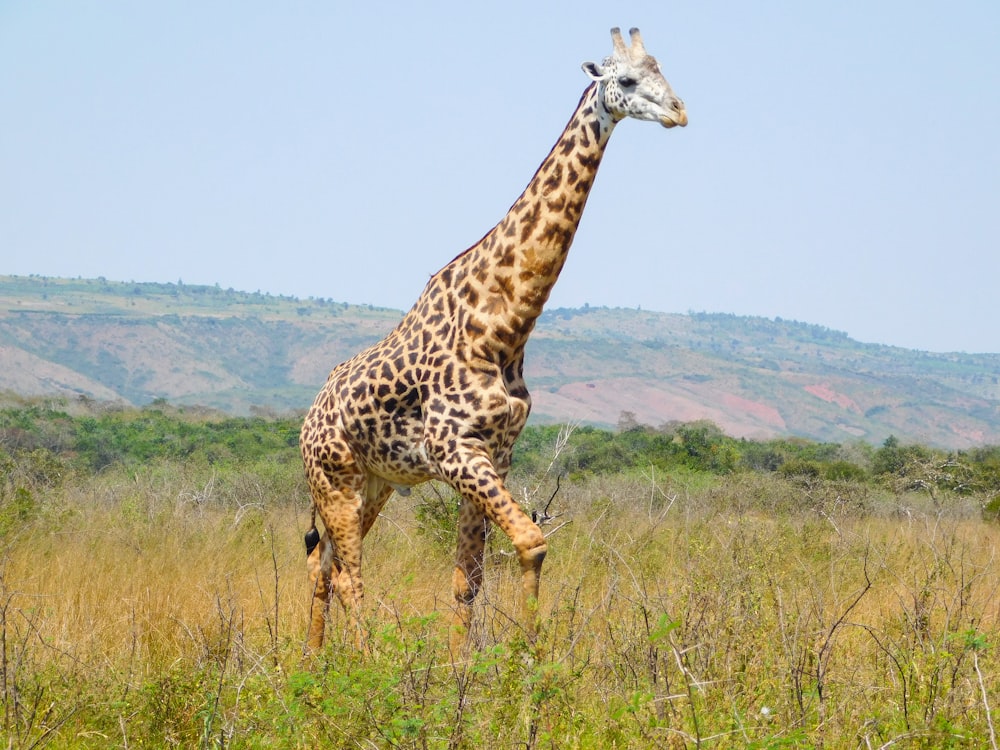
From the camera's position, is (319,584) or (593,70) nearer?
(593,70)

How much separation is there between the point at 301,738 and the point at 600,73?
3.59 m

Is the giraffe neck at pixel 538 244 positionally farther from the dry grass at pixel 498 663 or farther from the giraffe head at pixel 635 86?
the dry grass at pixel 498 663

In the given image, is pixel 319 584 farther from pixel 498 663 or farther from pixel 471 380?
pixel 498 663

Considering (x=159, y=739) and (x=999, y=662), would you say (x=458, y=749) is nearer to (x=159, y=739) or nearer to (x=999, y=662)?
(x=159, y=739)

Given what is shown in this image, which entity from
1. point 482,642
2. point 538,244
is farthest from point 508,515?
point 538,244

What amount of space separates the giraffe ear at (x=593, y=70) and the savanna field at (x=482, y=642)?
87.2 inches

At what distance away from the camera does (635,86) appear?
20.5 ft

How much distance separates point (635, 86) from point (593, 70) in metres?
0.36

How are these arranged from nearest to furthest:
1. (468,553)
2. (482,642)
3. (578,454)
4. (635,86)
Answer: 1. (482,642)
2. (635,86)
3. (468,553)
4. (578,454)

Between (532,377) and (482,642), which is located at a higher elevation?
(482,642)

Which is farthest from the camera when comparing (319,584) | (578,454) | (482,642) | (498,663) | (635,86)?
(578,454)

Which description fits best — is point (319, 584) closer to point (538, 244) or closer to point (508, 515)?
point (508, 515)

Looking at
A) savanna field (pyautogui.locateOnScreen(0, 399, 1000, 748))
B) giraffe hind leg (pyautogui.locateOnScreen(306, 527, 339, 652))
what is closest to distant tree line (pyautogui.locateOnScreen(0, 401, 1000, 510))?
savanna field (pyautogui.locateOnScreen(0, 399, 1000, 748))

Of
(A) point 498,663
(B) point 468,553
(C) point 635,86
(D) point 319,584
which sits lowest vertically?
(D) point 319,584
